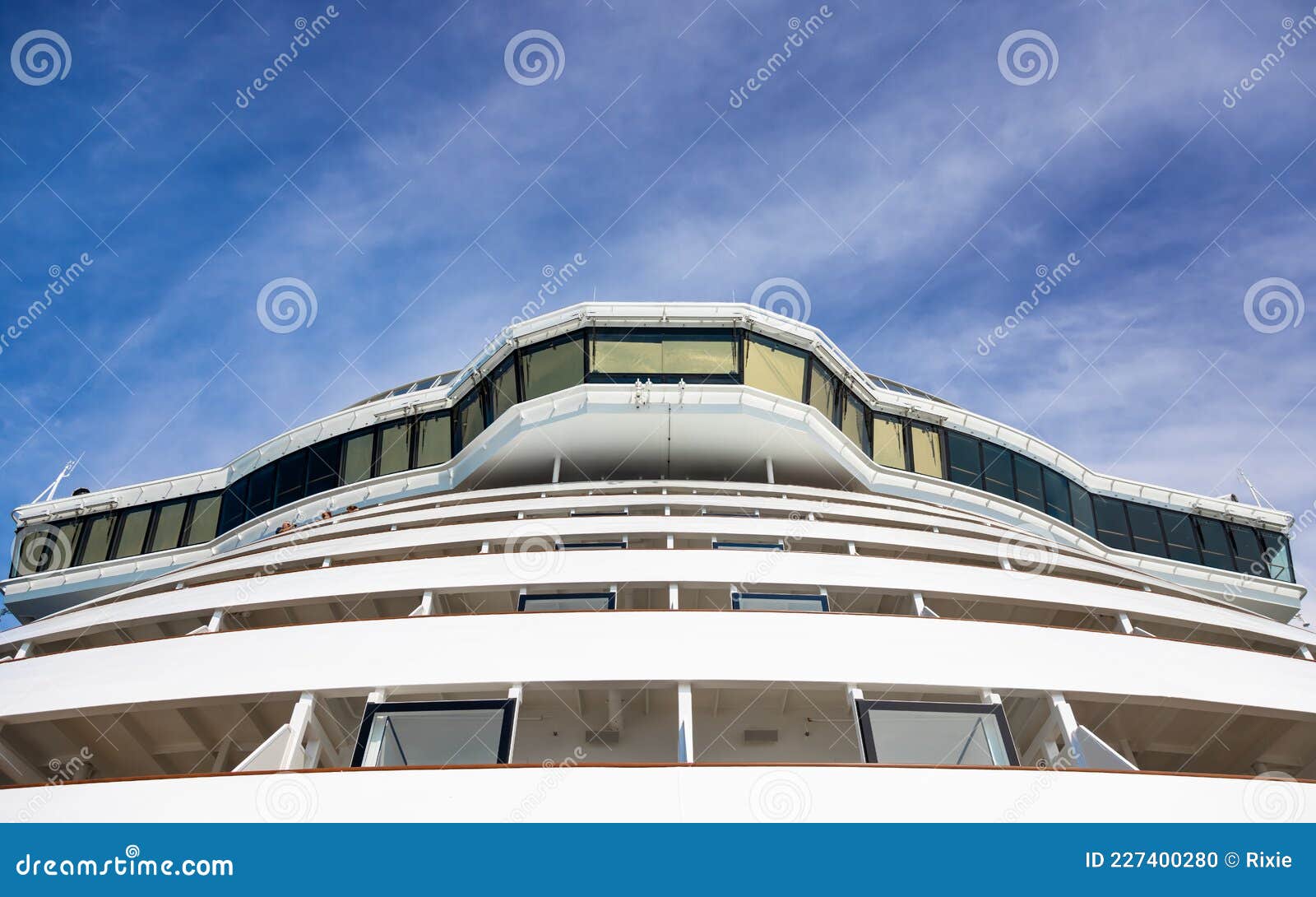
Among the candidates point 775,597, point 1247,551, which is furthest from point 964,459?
point 775,597

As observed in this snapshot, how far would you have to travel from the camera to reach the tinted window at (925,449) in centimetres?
1994

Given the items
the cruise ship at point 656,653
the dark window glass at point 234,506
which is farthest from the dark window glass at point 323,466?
the cruise ship at point 656,653

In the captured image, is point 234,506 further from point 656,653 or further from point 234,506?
point 656,653

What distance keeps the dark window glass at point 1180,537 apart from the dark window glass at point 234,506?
23045mm

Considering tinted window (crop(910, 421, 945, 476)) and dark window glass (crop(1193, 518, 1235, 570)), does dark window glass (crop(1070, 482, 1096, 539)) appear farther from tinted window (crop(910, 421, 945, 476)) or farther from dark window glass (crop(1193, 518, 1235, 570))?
tinted window (crop(910, 421, 945, 476))

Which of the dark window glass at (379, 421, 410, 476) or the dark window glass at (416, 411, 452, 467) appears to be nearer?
the dark window glass at (416, 411, 452, 467)

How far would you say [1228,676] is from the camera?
29.7ft

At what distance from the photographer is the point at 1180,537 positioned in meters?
22.7

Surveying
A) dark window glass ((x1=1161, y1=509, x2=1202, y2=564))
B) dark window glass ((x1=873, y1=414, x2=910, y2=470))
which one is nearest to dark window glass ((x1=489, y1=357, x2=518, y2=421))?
dark window glass ((x1=873, y1=414, x2=910, y2=470))

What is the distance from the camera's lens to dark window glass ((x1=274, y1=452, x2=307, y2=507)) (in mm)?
20719

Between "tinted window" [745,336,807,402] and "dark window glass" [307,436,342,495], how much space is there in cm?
981

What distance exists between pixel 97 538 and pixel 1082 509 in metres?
24.7
